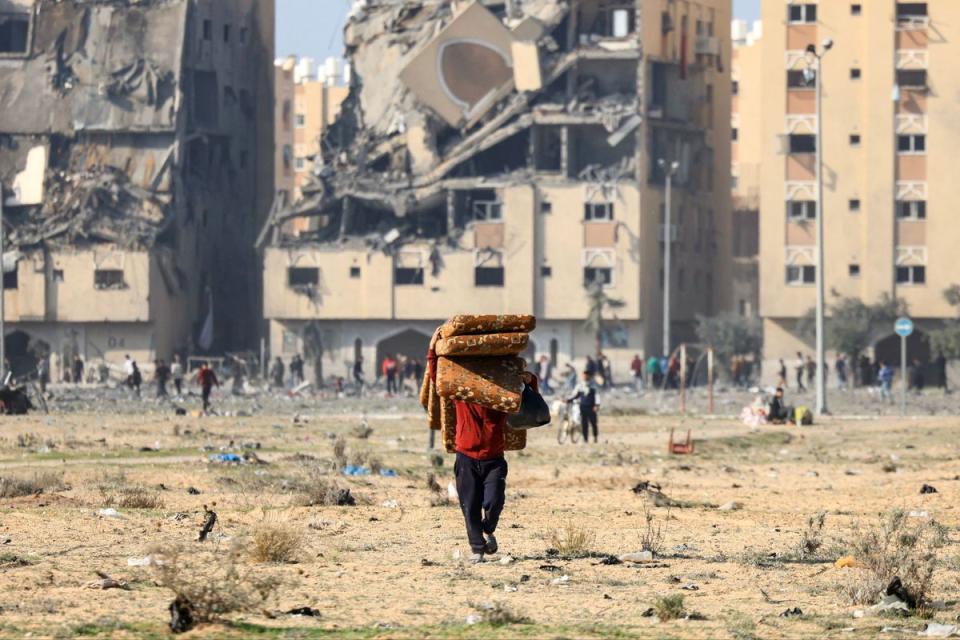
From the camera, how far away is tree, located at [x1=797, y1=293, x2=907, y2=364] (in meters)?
80.8

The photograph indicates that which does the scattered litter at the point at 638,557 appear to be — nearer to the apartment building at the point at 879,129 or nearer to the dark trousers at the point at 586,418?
the dark trousers at the point at 586,418

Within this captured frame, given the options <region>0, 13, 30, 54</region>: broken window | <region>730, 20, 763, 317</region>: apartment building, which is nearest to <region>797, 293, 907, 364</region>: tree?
<region>730, 20, 763, 317</region>: apartment building

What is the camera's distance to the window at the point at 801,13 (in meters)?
82.9

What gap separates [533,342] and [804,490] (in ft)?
215

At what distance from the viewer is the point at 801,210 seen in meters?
84.5

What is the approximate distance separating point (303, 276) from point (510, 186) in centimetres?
997

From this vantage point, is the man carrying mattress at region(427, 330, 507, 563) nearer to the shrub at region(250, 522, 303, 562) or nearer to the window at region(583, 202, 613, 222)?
the shrub at region(250, 522, 303, 562)

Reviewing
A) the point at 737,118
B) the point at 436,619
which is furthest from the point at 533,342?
the point at 436,619

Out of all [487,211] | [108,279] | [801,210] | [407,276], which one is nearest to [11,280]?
[108,279]

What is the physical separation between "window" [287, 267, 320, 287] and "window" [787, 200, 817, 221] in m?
20.1

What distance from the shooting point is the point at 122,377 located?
88.8 m

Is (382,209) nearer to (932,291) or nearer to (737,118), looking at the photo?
(932,291)

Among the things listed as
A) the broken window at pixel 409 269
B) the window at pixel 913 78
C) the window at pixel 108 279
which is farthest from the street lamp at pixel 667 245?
the window at pixel 108 279

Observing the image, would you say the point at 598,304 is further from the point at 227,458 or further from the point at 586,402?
the point at 227,458
